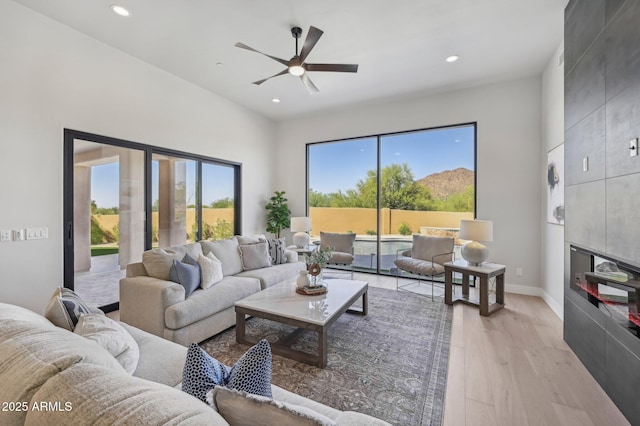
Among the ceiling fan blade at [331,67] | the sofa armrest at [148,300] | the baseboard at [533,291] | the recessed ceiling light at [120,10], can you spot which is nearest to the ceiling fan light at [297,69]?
the ceiling fan blade at [331,67]

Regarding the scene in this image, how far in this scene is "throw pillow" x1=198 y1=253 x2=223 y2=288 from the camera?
2.93m

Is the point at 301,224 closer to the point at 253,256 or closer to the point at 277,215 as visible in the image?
the point at 277,215

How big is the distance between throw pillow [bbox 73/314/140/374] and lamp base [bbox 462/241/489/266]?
371 cm

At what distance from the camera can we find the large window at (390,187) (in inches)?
185

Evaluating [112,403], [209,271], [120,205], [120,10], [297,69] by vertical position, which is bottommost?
[209,271]

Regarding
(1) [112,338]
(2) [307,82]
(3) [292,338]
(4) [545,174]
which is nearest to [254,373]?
(1) [112,338]

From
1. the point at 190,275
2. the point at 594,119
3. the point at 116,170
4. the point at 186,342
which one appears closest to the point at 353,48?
the point at 594,119

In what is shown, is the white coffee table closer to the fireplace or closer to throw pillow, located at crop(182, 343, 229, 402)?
throw pillow, located at crop(182, 343, 229, 402)

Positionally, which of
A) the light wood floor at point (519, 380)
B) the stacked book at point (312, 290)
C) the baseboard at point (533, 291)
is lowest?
the light wood floor at point (519, 380)

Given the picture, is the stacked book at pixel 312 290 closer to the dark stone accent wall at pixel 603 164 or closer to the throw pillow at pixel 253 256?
the throw pillow at pixel 253 256

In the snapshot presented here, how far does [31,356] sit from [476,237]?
399cm

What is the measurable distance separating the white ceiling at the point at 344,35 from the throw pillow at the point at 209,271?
102 inches

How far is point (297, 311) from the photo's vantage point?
→ 240 cm

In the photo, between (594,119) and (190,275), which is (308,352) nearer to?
(190,275)
